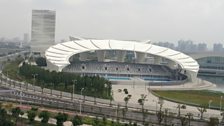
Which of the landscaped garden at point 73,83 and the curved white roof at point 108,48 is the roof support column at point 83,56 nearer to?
the curved white roof at point 108,48

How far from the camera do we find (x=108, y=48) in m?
57.4

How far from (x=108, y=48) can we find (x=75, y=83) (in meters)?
20.2

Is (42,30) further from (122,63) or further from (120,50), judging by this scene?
(122,63)

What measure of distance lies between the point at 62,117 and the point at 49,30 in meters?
77.0

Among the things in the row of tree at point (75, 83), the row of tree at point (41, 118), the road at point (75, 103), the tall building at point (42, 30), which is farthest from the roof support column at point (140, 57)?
the tall building at point (42, 30)

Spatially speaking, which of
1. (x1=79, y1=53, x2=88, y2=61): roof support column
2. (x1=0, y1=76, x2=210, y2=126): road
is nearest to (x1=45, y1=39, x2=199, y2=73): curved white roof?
(x1=79, y1=53, x2=88, y2=61): roof support column

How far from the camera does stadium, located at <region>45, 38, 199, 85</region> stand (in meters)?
54.5

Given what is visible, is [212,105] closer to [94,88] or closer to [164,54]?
[94,88]

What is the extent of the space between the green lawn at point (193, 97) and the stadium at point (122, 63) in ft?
36.3

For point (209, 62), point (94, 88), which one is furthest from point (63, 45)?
point (209, 62)

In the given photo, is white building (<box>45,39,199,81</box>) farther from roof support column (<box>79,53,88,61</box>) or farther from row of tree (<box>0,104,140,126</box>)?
row of tree (<box>0,104,140,126</box>)

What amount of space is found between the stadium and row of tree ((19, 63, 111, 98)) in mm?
11739

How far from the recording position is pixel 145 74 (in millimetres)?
57156

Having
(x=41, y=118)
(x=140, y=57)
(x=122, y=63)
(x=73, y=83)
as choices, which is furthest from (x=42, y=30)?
(x=41, y=118)
